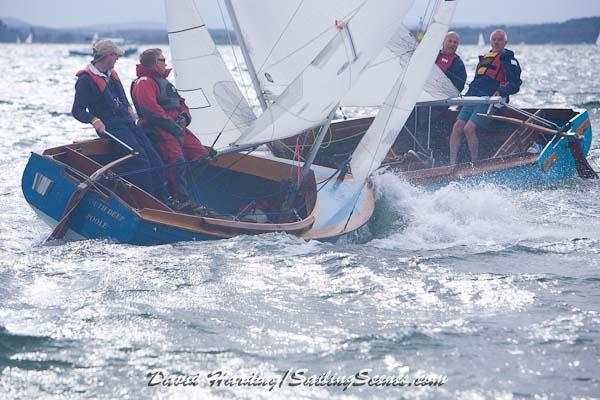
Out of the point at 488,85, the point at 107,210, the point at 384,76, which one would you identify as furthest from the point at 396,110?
the point at 488,85

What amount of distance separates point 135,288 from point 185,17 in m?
3.98

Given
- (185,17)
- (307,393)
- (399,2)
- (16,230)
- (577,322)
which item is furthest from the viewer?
(185,17)

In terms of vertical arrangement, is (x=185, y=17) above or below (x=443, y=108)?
above

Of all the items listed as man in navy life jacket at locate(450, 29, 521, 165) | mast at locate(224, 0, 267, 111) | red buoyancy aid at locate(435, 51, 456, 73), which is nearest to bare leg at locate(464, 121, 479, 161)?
man in navy life jacket at locate(450, 29, 521, 165)

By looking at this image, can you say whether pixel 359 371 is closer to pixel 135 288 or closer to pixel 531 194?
pixel 135 288

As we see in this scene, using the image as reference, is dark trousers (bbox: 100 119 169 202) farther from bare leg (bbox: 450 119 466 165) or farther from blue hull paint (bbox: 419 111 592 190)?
bare leg (bbox: 450 119 466 165)

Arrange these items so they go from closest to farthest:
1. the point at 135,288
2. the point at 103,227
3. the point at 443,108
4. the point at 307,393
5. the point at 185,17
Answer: the point at 307,393 → the point at 135,288 → the point at 103,227 → the point at 185,17 → the point at 443,108

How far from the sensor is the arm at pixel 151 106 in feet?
22.2

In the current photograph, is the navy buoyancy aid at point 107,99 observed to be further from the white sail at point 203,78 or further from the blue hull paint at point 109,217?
the white sail at point 203,78

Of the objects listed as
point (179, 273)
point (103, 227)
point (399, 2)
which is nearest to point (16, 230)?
point (103, 227)

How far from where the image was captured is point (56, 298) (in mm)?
5418

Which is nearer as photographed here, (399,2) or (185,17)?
(399,2)

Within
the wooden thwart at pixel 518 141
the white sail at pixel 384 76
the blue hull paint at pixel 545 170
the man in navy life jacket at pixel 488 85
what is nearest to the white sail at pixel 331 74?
the white sail at pixel 384 76

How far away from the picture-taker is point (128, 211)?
6.25m
